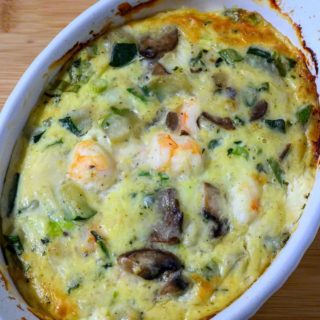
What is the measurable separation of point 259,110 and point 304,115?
14cm

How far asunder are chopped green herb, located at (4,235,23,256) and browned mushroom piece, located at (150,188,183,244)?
1.37 feet

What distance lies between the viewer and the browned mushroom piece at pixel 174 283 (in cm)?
197

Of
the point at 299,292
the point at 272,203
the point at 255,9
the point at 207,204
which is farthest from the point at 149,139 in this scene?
the point at 299,292

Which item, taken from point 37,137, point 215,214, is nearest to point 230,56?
point 215,214

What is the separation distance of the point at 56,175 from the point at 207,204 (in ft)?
1.60

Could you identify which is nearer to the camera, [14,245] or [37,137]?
[14,245]

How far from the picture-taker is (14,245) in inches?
82.3

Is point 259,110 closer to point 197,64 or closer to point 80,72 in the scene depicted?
point 197,64

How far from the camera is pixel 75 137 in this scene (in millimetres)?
2166

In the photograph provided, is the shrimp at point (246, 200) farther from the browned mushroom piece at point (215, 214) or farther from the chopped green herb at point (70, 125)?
the chopped green herb at point (70, 125)

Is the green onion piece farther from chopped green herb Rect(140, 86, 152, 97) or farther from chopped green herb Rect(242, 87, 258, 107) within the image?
chopped green herb Rect(140, 86, 152, 97)

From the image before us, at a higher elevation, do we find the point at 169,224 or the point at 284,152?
the point at 284,152

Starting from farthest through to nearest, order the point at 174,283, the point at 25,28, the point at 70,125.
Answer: the point at 25,28 < the point at 70,125 < the point at 174,283

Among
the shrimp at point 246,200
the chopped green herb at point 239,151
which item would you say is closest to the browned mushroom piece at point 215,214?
the shrimp at point 246,200
